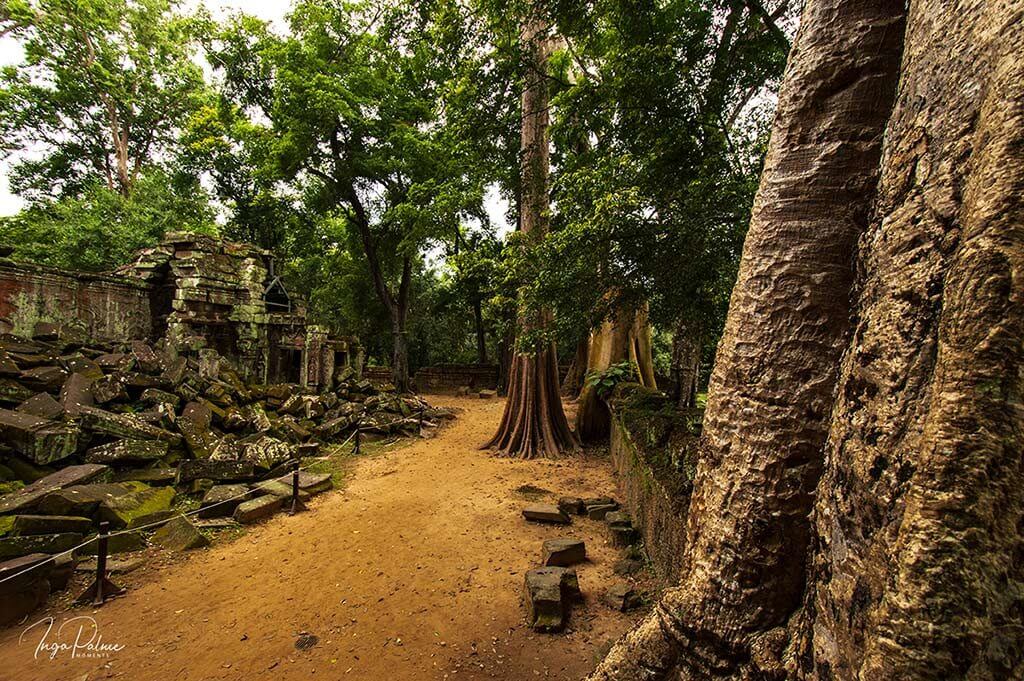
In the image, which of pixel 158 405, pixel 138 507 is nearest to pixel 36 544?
pixel 138 507

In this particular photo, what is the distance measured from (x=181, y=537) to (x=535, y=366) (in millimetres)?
5505

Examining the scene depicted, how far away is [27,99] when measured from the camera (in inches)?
571

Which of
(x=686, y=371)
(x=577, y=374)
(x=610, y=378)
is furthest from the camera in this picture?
(x=577, y=374)

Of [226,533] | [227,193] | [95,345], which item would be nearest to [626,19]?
[226,533]

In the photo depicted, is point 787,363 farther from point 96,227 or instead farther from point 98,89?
point 98,89

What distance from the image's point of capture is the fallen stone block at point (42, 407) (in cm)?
532

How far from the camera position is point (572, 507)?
5105mm

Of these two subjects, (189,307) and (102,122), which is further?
(102,122)

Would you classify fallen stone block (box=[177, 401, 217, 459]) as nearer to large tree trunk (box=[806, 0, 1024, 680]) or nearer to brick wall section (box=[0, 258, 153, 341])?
brick wall section (box=[0, 258, 153, 341])

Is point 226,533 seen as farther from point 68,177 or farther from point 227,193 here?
point 68,177

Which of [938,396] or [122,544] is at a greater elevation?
[938,396]

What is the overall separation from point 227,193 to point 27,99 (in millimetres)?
6081

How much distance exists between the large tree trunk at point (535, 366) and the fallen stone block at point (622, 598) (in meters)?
4.19

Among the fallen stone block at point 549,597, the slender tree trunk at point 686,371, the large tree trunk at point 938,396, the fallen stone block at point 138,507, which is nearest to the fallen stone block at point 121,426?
the fallen stone block at point 138,507
